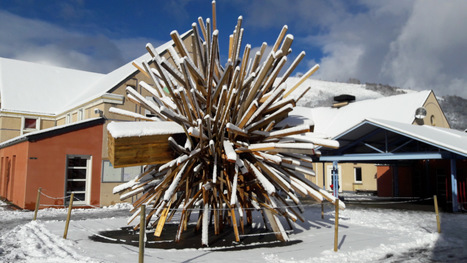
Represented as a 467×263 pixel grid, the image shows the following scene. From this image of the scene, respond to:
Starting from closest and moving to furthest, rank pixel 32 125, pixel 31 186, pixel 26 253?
pixel 26 253 < pixel 31 186 < pixel 32 125

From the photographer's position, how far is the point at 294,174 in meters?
8.53

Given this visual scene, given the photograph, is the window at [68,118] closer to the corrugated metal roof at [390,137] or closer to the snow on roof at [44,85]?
the snow on roof at [44,85]

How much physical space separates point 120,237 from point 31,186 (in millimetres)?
8255

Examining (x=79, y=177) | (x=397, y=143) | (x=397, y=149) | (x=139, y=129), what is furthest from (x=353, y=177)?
(x=139, y=129)

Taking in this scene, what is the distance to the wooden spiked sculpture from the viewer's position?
7.43m

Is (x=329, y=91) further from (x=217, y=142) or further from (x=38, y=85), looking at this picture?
(x=217, y=142)

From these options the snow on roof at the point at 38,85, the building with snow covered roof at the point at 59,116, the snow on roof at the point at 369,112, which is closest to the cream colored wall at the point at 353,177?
the snow on roof at the point at 369,112

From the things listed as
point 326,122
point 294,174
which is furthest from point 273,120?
point 326,122

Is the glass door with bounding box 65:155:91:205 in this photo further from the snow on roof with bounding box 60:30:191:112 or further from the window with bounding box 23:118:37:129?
the window with bounding box 23:118:37:129

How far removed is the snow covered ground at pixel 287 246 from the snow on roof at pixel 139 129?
2252mm

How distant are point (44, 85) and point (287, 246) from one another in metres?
25.0

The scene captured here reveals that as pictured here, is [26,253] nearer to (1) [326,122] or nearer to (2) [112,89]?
(2) [112,89]

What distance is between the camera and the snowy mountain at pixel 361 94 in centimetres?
10606

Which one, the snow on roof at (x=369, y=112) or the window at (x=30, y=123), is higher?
the snow on roof at (x=369, y=112)
